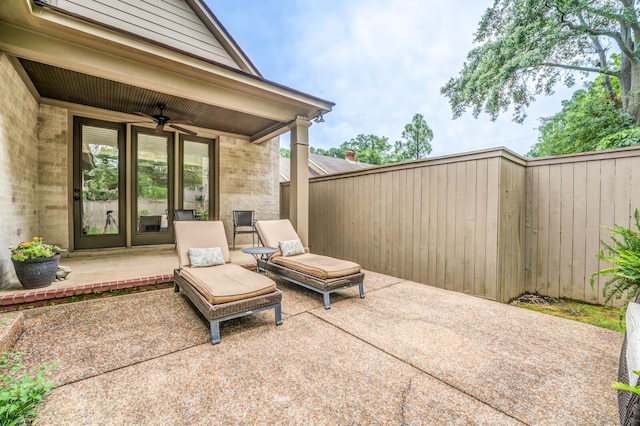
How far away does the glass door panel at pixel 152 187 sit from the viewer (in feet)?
19.5

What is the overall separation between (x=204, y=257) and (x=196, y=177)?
377cm

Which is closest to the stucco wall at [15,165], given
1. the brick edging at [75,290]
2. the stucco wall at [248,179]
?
the brick edging at [75,290]

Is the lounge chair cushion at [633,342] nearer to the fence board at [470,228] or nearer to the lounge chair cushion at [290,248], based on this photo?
the fence board at [470,228]

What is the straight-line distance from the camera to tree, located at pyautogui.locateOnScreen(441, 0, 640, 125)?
773 centimetres

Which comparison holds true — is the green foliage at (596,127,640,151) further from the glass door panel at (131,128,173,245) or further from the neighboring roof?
the glass door panel at (131,128,173,245)

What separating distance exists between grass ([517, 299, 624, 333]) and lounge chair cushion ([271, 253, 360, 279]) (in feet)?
8.37

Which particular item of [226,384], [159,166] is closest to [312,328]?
[226,384]

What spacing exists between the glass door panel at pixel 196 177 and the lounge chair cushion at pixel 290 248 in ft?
10.4

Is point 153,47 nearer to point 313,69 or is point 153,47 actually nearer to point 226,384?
point 226,384

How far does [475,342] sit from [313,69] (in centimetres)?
3302

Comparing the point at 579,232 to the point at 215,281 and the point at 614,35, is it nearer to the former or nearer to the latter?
the point at 215,281

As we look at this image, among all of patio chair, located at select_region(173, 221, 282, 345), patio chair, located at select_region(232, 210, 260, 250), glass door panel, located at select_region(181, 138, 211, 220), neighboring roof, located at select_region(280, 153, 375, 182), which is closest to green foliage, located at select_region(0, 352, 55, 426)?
patio chair, located at select_region(173, 221, 282, 345)

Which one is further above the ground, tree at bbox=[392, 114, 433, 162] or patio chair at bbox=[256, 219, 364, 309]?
tree at bbox=[392, 114, 433, 162]

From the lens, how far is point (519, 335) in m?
2.70
